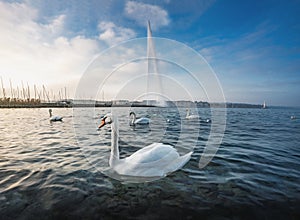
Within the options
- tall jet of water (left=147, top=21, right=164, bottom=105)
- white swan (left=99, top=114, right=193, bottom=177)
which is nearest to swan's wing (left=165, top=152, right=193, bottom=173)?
white swan (left=99, top=114, right=193, bottom=177)

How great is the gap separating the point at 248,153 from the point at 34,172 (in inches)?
352

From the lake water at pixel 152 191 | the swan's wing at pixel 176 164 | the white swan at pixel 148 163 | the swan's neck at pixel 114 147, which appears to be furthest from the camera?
the swan's neck at pixel 114 147

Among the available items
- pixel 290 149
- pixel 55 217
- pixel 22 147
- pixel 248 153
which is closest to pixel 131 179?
pixel 55 217

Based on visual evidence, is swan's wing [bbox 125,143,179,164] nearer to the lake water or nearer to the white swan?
the white swan

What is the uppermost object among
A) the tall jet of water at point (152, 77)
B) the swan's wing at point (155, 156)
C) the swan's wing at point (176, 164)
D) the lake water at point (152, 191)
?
the tall jet of water at point (152, 77)

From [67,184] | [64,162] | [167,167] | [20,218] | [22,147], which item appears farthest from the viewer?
[22,147]

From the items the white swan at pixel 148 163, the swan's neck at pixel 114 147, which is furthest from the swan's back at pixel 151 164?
the swan's neck at pixel 114 147

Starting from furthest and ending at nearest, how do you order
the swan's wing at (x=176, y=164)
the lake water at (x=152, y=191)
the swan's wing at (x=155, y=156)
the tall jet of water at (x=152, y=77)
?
the tall jet of water at (x=152, y=77) < the swan's wing at (x=176, y=164) < the swan's wing at (x=155, y=156) < the lake water at (x=152, y=191)

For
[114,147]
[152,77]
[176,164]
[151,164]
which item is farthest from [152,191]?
[152,77]

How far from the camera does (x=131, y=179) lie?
5.29 meters

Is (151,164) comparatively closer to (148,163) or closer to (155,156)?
(148,163)

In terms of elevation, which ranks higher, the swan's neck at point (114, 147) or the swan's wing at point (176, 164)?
the swan's neck at point (114, 147)

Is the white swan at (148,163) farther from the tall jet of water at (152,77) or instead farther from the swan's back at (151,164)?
the tall jet of water at (152,77)

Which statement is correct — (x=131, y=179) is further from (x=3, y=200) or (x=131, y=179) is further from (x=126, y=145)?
(x=126, y=145)
